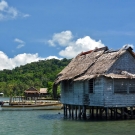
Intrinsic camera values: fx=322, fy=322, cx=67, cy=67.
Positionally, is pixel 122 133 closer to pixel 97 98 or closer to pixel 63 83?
pixel 97 98

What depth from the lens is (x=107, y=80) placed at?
26234 millimetres

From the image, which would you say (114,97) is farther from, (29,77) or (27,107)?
(29,77)

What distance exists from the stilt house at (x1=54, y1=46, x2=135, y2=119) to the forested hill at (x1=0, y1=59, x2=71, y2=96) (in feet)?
188

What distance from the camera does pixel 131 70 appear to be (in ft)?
90.6

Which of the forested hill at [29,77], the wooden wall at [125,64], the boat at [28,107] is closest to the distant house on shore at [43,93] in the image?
the forested hill at [29,77]

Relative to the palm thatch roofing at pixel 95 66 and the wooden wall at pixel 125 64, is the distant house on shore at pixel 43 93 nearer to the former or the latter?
the palm thatch roofing at pixel 95 66

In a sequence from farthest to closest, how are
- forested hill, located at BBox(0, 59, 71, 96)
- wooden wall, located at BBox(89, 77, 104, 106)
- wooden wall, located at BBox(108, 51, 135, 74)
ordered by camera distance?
forested hill, located at BBox(0, 59, 71, 96), wooden wall, located at BBox(108, 51, 135, 74), wooden wall, located at BBox(89, 77, 104, 106)

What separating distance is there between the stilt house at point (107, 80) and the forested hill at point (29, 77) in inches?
2261

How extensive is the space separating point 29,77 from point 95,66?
11069 centimetres

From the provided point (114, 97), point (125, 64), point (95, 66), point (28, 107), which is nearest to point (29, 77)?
point (28, 107)

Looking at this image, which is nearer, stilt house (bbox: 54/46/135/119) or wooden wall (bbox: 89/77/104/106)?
stilt house (bbox: 54/46/135/119)

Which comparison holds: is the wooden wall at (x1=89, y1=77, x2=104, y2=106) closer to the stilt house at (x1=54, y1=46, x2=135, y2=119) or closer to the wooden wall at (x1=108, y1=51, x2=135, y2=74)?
the stilt house at (x1=54, y1=46, x2=135, y2=119)

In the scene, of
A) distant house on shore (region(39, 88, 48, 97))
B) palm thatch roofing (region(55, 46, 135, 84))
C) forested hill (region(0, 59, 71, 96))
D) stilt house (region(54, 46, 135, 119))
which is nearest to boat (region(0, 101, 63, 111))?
palm thatch roofing (region(55, 46, 135, 84))

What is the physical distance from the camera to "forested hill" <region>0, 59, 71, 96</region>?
120625 mm
